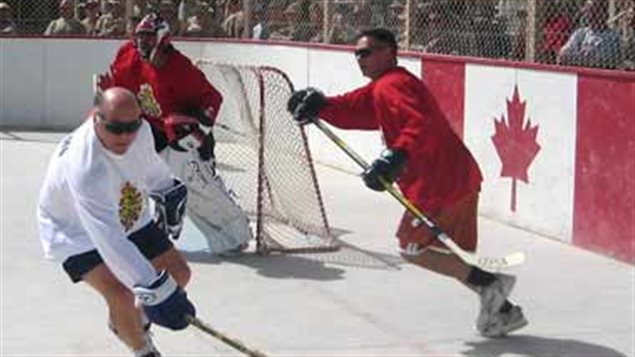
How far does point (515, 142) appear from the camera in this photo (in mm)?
9586

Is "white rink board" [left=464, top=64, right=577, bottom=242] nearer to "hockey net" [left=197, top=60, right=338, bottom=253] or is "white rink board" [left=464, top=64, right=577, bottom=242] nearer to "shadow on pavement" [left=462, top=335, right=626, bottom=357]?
"hockey net" [left=197, top=60, right=338, bottom=253]

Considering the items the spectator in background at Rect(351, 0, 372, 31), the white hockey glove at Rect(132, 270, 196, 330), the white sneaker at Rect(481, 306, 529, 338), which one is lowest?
the white sneaker at Rect(481, 306, 529, 338)

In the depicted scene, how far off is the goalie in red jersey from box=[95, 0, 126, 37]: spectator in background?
871 cm

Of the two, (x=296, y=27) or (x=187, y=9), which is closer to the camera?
(x=296, y=27)

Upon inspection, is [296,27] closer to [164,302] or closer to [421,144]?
[421,144]

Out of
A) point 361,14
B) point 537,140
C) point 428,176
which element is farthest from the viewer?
point 361,14

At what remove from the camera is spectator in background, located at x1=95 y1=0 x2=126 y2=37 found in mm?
17016

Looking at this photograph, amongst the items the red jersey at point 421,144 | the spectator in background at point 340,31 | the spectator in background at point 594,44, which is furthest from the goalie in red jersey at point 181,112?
the spectator in background at point 340,31

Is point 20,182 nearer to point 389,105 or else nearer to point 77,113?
point 77,113

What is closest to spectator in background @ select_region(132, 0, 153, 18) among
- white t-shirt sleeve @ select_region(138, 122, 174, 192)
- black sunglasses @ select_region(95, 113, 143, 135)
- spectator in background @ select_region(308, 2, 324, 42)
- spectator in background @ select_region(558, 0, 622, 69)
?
spectator in background @ select_region(308, 2, 324, 42)

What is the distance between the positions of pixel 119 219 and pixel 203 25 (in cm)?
1227

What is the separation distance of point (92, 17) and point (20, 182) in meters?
6.08

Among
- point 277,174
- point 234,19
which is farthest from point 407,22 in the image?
point 234,19

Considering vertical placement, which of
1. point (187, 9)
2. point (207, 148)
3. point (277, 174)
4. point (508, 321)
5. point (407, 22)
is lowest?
point (508, 321)
